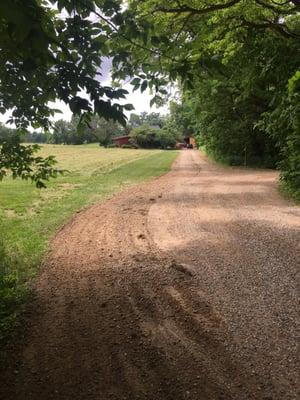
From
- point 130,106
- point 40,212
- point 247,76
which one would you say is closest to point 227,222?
point 40,212

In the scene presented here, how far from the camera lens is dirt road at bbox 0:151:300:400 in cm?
351

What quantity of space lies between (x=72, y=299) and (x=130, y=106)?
110 inches

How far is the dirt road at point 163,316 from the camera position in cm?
351

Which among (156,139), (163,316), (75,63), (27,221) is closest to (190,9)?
(27,221)

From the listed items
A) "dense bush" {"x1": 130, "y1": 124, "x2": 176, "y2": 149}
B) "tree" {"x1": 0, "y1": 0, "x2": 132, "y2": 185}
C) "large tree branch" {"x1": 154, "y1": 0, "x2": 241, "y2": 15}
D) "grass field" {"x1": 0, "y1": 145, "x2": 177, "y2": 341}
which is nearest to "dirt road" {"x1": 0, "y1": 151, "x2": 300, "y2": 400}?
"grass field" {"x1": 0, "y1": 145, "x2": 177, "y2": 341}

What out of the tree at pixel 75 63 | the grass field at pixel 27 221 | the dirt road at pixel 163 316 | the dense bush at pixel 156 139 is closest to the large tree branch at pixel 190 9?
the grass field at pixel 27 221

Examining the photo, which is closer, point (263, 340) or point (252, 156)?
point (263, 340)

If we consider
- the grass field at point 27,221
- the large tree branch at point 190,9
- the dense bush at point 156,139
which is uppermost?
the large tree branch at point 190,9

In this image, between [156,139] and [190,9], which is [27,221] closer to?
[190,9]

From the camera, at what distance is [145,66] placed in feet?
13.1

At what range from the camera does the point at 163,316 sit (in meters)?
4.72

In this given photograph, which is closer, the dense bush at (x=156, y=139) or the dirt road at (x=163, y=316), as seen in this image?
the dirt road at (x=163, y=316)

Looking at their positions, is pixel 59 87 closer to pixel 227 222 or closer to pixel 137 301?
pixel 137 301

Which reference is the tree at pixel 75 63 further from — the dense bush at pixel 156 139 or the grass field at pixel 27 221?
the dense bush at pixel 156 139
